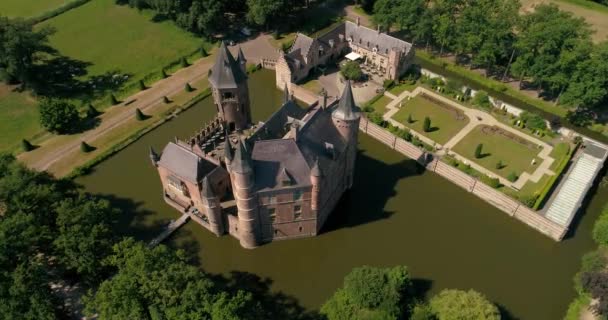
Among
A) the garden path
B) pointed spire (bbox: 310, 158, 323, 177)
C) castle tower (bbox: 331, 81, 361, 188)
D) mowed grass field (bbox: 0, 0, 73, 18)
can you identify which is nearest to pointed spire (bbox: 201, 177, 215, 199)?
pointed spire (bbox: 310, 158, 323, 177)

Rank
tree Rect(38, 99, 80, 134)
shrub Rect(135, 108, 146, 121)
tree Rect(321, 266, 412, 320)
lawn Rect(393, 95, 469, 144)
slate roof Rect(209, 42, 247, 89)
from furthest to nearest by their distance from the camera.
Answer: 1. shrub Rect(135, 108, 146, 121)
2. lawn Rect(393, 95, 469, 144)
3. tree Rect(38, 99, 80, 134)
4. slate roof Rect(209, 42, 247, 89)
5. tree Rect(321, 266, 412, 320)

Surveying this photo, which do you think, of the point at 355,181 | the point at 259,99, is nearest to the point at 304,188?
the point at 355,181

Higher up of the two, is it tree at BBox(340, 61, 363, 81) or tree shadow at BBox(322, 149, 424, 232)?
tree at BBox(340, 61, 363, 81)

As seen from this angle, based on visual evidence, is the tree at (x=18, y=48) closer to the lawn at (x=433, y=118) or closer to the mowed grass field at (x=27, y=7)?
the mowed grass field at (x=27, y=7)

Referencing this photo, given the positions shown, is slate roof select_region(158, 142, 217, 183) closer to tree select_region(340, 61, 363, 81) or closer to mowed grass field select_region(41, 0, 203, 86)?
tree select_region(340, 61, 363, 81)

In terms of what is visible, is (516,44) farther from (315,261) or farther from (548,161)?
(315,261)

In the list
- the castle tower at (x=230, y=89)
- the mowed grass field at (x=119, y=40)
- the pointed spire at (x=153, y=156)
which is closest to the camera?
the castle tower at (x=230, y=89)

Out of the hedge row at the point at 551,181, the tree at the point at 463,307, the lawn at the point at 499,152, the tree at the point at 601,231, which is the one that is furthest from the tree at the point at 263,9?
the tree at the point at 601,231

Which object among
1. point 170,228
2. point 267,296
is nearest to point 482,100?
point 267,296
